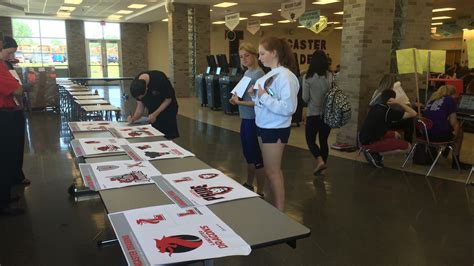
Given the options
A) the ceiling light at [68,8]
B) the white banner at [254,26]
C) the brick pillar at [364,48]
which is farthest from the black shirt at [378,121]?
the ceiling light at [68,8]

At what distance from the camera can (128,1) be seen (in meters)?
13.5

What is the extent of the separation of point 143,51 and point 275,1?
11.2 m

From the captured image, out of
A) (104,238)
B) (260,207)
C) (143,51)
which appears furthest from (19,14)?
(260,207)

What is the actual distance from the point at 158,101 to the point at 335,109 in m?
2.11

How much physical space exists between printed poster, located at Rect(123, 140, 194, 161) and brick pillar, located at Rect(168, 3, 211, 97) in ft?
35.5

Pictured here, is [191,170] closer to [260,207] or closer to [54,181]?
[260,207]

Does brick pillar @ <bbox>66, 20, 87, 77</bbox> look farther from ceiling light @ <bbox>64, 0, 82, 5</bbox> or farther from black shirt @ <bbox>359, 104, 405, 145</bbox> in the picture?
black shirt @ <bbox>359, 104, 405, 145</bbox>

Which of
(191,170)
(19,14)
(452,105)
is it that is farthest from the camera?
(19,14)

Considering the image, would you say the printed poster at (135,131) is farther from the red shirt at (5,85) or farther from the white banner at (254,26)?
the white banner at (254,26)

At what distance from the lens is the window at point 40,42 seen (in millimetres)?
18562

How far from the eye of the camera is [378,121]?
4.92 meters

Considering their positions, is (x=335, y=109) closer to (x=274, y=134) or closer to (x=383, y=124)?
(x=383, y=124)

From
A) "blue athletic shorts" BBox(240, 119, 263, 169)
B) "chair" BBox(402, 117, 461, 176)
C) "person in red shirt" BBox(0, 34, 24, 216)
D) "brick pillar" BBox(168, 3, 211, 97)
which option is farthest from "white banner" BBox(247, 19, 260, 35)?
"person in red shirt" BBox(0, 34, 24, 216)

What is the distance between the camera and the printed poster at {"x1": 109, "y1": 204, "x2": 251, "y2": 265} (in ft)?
4.09
